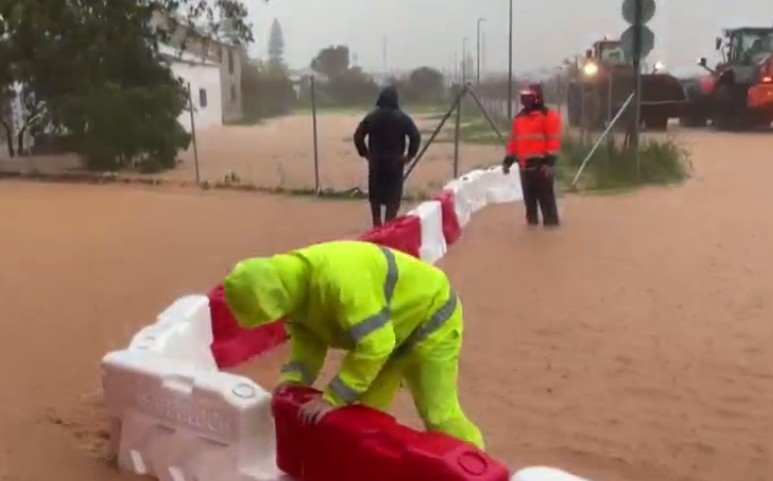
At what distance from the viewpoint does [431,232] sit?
30.5 feet

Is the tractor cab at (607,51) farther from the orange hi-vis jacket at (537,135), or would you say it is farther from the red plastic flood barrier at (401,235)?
the red plastic flood barrier at (401,235)

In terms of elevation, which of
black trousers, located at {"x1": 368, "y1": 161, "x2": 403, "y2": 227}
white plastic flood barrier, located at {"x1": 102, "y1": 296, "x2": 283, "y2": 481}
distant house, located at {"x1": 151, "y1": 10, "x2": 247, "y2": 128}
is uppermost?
distant house, located at {"x1": 151, "y1": 10, "x2": 247, "y2": 128}

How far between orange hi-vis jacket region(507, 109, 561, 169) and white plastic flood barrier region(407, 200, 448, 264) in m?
1.55

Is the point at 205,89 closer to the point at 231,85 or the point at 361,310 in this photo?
the point at 231,85

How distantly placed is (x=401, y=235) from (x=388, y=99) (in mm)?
2027

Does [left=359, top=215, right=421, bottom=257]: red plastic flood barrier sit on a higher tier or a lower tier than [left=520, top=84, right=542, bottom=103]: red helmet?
lower

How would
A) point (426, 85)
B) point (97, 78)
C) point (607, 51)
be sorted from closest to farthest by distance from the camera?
point (426, 85)
point (97, 78)
point (607, 51)

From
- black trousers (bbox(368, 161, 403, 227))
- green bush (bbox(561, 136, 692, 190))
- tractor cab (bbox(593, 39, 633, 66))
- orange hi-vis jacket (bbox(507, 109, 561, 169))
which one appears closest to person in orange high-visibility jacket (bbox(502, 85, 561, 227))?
orange hi-vis jacket (bbox(507, 109, 561, 169))

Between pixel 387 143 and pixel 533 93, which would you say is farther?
pixel 533 93

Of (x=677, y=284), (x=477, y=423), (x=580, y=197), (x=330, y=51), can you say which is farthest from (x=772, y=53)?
(x=477, y=423)

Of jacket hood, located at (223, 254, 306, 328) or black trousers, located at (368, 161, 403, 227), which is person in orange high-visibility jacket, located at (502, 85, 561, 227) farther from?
jacket hood, located at (223, 254, 306, 328)

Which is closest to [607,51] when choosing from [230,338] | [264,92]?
[264,92]

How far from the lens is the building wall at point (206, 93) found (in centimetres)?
2638

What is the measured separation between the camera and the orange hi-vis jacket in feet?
34.9
